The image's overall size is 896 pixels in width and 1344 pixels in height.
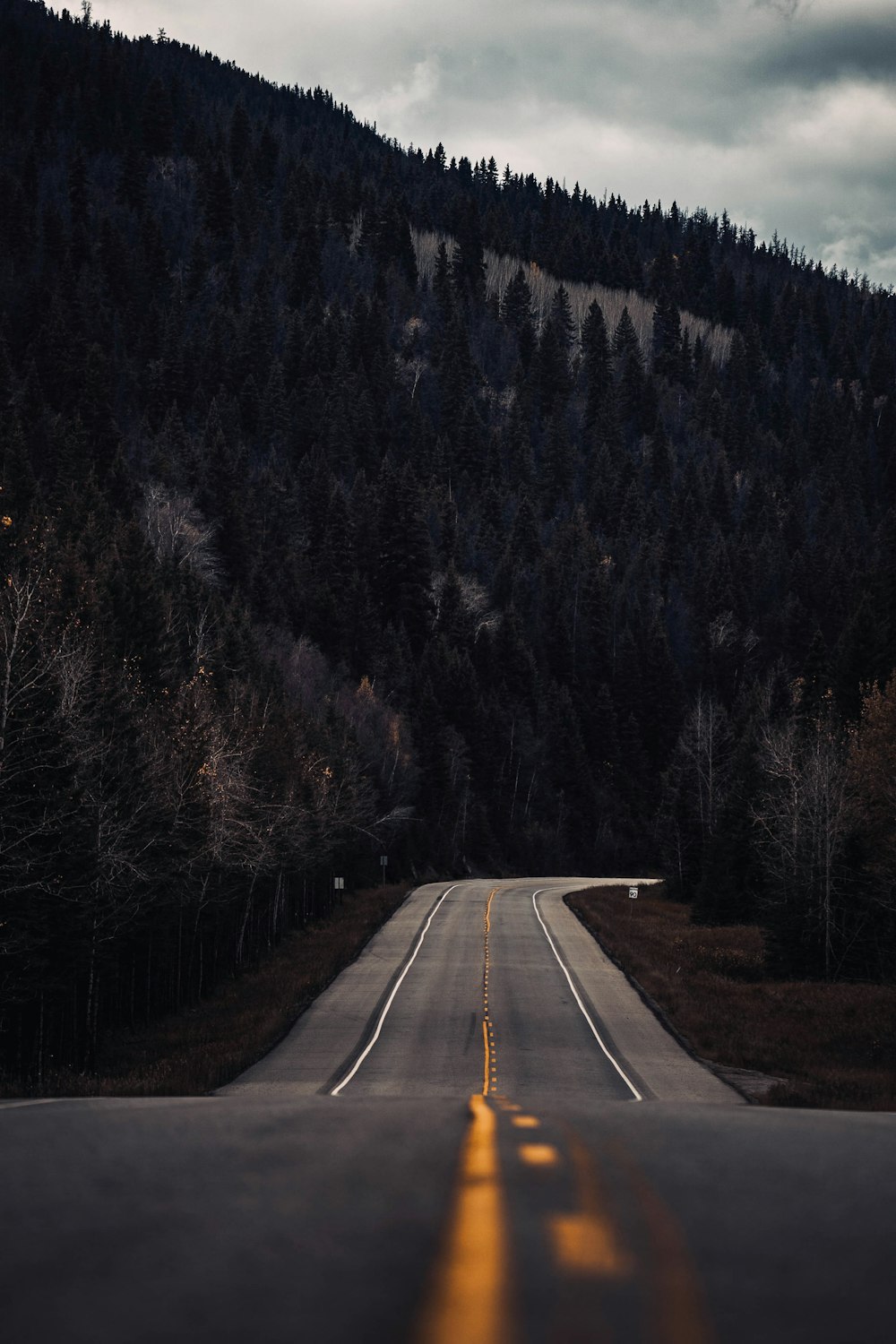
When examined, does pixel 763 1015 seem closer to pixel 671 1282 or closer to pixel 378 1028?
pixel 378 1028

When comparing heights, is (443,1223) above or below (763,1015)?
above

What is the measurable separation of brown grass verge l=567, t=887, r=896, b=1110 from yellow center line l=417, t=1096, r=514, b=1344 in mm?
16834

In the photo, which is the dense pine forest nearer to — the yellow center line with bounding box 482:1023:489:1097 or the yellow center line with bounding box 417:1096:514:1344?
the yellow center line with bounding box 482:1023:489:1097

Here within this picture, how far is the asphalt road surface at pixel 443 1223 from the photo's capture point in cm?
488

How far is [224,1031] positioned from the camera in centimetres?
3416

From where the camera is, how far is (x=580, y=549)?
186 m

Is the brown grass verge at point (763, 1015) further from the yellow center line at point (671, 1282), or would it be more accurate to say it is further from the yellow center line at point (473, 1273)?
the yellow center line at point (473, 1273)

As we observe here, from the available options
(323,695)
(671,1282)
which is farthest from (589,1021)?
(323,695)

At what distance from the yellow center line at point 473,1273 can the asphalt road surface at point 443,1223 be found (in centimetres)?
1

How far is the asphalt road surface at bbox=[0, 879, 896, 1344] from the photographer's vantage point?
16.0ft

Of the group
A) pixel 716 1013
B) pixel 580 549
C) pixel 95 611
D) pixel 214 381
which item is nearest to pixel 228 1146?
pixel 716 1013

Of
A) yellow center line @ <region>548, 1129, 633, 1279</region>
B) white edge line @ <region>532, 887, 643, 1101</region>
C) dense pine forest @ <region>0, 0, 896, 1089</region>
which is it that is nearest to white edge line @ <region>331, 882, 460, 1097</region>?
white edge line @ <region>532, 887, 643, 1101</region>

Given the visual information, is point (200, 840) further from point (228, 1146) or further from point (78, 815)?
point (228, 1146)

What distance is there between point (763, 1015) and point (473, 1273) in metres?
34.7
